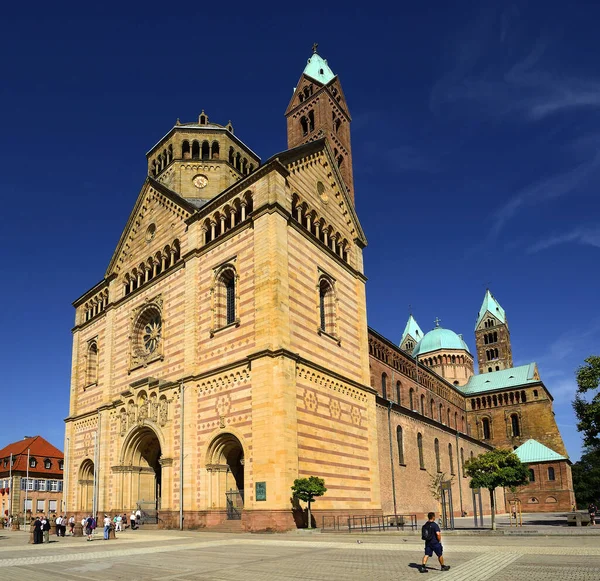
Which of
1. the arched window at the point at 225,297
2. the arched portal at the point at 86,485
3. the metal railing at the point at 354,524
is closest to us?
the metal railing at the point at 354,524

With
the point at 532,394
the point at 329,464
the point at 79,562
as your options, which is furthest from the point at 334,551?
the point at 532,394

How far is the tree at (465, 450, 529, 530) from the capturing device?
1205 inches

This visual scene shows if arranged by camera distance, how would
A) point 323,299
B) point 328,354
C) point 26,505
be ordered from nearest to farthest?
1. point 328,354
2. point 323,299
3. point 26,505

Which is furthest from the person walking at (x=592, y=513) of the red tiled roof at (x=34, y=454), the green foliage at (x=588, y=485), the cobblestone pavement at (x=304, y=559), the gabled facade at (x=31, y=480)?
the red tiled roof at (x=34, y=454)

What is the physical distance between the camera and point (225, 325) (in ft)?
111

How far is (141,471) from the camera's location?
130 ft

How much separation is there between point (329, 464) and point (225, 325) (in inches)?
387

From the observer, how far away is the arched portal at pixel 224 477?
31609 mm

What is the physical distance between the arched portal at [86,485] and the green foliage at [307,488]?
23.1 m

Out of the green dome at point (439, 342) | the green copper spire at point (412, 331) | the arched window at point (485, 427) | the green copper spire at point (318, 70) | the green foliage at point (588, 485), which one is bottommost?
the green foliage at point (588, 485)

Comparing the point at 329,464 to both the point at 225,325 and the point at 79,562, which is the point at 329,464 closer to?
the point at 225,325

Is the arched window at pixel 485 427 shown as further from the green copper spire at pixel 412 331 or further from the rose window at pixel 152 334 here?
the rose window at pixel 152 334

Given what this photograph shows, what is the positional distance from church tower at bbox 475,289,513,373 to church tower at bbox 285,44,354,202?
223 feet

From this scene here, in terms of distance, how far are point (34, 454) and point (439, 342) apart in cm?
6682
